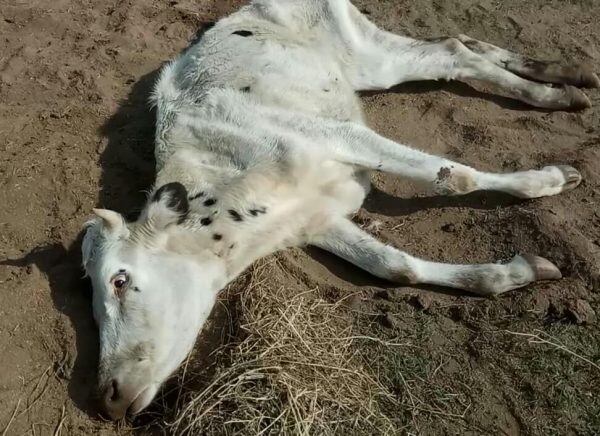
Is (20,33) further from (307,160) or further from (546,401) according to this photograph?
(546,401)

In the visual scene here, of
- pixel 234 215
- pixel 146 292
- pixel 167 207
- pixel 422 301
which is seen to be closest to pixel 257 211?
pixel 234 215

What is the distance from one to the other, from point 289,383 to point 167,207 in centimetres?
151

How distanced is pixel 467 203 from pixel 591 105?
170 centimetres

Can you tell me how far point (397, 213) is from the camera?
5.80 m

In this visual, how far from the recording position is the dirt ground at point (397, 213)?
4516mm

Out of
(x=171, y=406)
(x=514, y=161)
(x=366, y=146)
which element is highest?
(x=366, y=146)

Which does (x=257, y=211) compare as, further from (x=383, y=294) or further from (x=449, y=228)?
(x=449, y=228)

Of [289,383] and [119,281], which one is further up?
[119,281]

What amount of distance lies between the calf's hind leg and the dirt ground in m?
0.11

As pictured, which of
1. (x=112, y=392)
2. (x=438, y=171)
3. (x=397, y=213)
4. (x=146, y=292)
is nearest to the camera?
(x=112, y=392)

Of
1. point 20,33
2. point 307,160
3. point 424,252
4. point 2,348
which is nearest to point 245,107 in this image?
point 307,160

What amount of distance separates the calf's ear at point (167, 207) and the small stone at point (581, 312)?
2.72 meters

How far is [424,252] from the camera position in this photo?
5.48 metres

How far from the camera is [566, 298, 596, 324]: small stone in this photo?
15.5 ft
